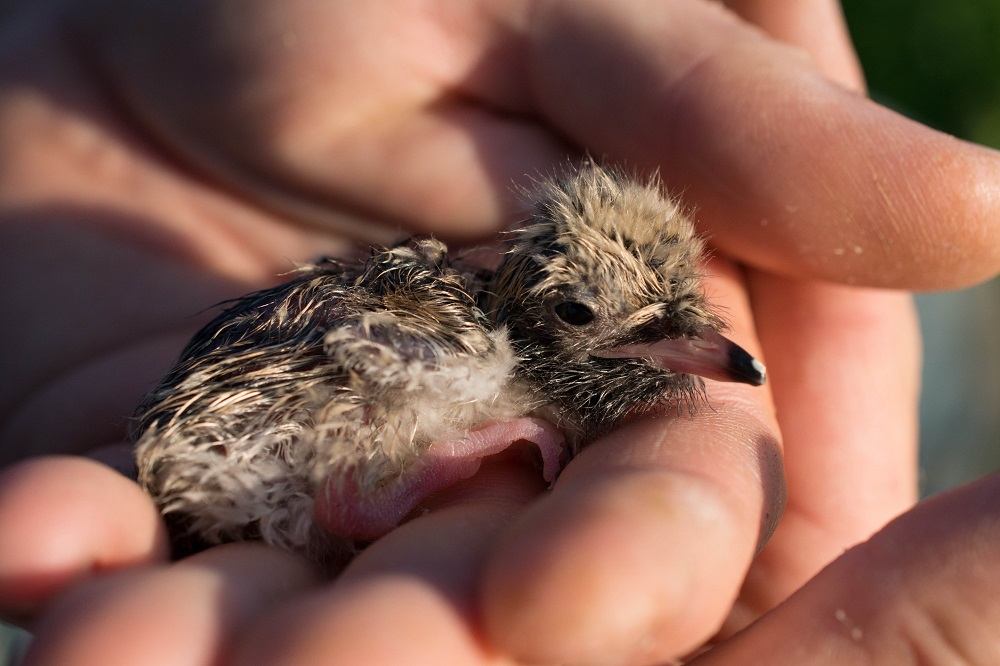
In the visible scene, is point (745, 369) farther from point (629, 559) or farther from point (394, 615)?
point (394, 615)

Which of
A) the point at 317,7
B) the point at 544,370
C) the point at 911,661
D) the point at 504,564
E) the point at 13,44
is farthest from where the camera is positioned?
the point at 13,44

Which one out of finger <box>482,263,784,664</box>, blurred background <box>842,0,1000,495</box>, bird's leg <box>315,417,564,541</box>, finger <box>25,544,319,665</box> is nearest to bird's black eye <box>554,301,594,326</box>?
bird's leg <box>315,417,564,541</box>

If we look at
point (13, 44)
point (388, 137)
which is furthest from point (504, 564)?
point (13, 44)

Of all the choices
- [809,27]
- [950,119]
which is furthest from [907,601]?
[950,119]

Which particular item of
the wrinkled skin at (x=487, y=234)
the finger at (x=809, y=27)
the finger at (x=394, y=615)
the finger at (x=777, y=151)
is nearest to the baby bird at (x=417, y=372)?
the wrinkled skin at (x=487, y=234)

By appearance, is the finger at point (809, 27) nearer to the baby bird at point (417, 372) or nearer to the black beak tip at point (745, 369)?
the baby bird at point (417, 372)

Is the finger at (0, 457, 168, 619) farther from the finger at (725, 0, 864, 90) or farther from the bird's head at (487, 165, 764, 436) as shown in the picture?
the finger at (725, 0, 864, 90)

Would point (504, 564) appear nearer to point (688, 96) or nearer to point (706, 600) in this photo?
point (706, 600)

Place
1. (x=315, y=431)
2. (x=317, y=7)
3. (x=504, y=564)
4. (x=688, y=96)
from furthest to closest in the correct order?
(x=317, y=7) → (x=688, y=96) → (x=315, y=431) → (x=504, y=564)
